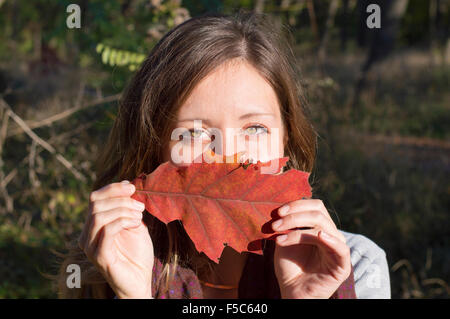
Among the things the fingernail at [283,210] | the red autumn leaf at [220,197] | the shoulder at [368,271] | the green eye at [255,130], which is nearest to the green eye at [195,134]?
the green eye at [255,130]

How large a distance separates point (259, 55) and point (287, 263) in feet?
2.40

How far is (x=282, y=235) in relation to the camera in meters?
1.09

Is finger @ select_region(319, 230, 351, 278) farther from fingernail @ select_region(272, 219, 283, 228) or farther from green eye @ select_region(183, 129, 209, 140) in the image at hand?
green eye @ select_region(183, 129, 209, 140)

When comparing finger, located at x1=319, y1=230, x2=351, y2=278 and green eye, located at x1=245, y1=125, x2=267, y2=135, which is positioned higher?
green eye, located at x1=245, y1=125, x2=267, y2=135

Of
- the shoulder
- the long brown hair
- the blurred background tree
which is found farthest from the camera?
the blurred background tree

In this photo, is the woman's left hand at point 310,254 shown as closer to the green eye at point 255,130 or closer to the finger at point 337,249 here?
the finger at point 337,249

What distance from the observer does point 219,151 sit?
3.92 ft

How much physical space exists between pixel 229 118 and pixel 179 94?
8.8 inches

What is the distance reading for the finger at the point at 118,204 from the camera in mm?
1010

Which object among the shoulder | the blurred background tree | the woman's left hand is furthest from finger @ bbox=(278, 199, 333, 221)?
the blurred background tree

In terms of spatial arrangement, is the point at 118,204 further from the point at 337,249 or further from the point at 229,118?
A: the point at 337,249

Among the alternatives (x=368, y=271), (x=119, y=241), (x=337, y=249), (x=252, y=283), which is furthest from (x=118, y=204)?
(x=368, y=271)

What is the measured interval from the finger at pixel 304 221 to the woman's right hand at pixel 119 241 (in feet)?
1.17

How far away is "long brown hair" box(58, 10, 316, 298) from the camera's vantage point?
1377 millimetres
